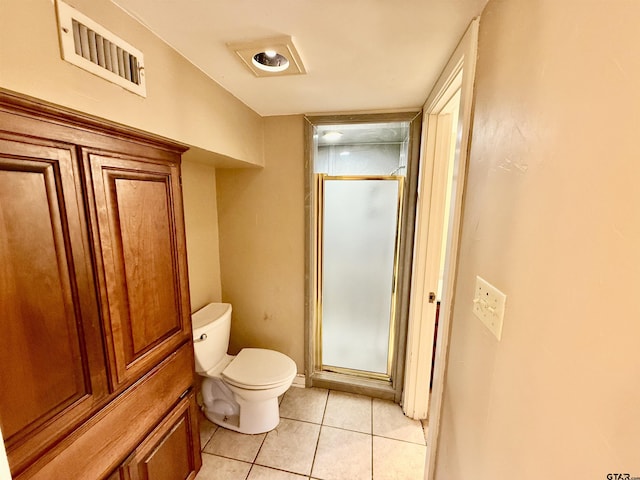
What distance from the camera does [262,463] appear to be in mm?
1541

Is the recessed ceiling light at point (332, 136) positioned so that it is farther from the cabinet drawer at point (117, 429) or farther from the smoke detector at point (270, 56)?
the cabinet drawer at point (117, 429)

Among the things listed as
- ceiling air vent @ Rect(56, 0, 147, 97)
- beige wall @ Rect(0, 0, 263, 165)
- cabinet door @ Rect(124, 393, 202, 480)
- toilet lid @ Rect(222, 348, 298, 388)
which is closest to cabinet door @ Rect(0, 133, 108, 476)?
beige wall @ Rect(0, 0, 263, 165)

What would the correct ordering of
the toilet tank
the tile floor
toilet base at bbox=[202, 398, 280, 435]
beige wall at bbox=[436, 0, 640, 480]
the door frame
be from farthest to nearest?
toilet base at bbox=[202, 398, 280, 435]
the toilet tank
the tile floor
the door frame
beige wall at bbox=[436, 0, 640, 480]

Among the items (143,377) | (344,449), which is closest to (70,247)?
(143,377)

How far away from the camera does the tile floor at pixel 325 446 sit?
4.88 feet

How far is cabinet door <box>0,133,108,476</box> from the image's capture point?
0.63m

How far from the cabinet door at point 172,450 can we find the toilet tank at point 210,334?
0.32m

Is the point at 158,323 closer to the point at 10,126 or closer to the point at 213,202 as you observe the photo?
the point at 10,126

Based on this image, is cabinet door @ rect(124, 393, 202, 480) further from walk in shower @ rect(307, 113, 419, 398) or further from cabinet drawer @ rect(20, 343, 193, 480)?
walk in shower @ rect(307, 113, 419, 398)

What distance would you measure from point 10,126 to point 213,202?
56.4 inches

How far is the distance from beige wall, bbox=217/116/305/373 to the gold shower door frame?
14 centimetres

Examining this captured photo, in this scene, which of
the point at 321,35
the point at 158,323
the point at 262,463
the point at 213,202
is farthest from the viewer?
the point at 213,202

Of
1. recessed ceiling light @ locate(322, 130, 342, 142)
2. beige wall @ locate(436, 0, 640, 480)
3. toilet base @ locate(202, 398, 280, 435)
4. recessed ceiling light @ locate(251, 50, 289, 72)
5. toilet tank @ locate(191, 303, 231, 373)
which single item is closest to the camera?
beige wall @ locate(436, 0, 640, 480)

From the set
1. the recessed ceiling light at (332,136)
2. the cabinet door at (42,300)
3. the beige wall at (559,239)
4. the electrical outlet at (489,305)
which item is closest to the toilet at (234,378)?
the cabinet door at (42,300)
